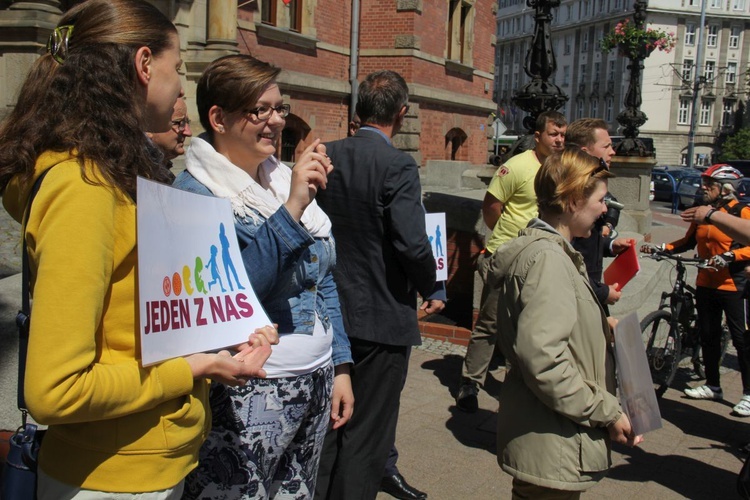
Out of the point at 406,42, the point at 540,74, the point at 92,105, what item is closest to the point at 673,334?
the point at 540,74

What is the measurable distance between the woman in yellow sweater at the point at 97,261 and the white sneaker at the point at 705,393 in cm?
517

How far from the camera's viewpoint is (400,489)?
159 inches

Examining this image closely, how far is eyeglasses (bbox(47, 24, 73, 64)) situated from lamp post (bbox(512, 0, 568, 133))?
256 inches

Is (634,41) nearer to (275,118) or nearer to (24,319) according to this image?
(275,118)

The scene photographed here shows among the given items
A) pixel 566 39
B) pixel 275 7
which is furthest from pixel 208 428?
pixel 566 39

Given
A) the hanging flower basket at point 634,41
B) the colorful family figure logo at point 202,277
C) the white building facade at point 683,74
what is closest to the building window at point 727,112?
the white building facade at point 683,74

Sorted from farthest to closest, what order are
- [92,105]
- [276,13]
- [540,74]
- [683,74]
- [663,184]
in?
[683,74], [663,184], [276,13], [540,74], [92,105]

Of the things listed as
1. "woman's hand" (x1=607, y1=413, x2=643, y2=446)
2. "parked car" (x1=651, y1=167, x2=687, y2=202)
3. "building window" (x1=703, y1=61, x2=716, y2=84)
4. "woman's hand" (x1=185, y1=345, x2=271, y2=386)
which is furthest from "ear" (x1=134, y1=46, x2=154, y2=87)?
"building window" (x1=703, y1=61, x2=716, y2=84)

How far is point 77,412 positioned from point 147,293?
0.91ft

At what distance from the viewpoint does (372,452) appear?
11.3 feet

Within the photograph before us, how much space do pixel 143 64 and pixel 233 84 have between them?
60cm

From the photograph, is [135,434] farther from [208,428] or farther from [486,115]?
[486,115]

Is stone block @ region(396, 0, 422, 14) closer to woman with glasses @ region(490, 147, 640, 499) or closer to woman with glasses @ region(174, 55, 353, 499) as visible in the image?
woman with glasses @ region(490, 147, 640, 499)

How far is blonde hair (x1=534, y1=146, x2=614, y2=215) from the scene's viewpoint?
2.84 m
